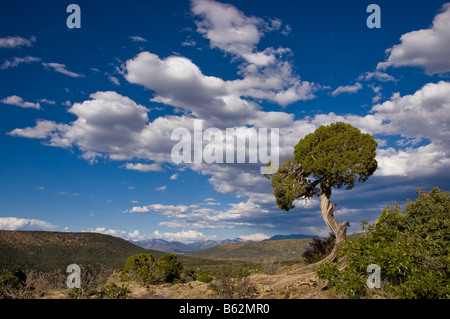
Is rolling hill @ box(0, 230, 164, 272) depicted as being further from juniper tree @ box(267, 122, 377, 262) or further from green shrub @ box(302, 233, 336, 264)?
juniper tree @ box(267, 122, 377, 262)

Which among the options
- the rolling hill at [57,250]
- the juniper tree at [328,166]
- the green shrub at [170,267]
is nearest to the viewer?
the juniper tree at [328,166]

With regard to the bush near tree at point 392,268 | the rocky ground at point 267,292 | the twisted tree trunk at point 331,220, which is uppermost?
Result: the twisted tree trunk at point 331,220

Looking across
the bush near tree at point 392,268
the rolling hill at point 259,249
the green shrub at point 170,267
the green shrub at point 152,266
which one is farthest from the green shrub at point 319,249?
the rolling hill at point 259,249

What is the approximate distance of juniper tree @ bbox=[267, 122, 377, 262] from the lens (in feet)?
56.6

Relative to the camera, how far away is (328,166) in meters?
17.3

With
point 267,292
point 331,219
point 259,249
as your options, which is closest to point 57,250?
point 331,219

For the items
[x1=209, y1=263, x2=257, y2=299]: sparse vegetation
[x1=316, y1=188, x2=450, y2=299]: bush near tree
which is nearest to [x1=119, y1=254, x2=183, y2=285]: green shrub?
[x1=209, y1=263, x2=257, y2=299]: sparse vegetation

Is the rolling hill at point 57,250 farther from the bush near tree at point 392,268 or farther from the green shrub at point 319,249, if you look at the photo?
the bush near tree at point 392,268

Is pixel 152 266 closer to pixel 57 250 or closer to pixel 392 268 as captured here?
pixel 392 268

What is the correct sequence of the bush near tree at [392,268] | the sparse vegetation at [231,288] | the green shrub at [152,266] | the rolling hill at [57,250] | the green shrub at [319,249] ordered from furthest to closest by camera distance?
the rolling hill at [57,250], the green shrub at [152,266], the green shrub at [319,249], the sparse vegetation at [231,288], the bush near tree at [392,268]

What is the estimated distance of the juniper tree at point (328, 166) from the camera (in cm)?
1727
